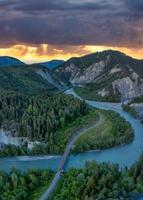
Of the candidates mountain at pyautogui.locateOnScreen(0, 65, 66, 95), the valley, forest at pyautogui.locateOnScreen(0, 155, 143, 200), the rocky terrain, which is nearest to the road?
the valley

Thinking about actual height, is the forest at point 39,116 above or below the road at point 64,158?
above

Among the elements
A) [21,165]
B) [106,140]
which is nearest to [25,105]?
[106,140]

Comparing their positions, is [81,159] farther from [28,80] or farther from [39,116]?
[28,80]

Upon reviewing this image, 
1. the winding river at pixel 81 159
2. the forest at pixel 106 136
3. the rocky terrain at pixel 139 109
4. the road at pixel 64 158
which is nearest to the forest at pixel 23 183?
the road at pixel 64 158

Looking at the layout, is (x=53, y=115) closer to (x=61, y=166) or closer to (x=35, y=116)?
(x=35, y=116)

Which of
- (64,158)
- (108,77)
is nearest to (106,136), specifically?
(64,158)

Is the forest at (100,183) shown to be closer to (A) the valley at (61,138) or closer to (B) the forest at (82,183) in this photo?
(B) the forest at (82,183)
